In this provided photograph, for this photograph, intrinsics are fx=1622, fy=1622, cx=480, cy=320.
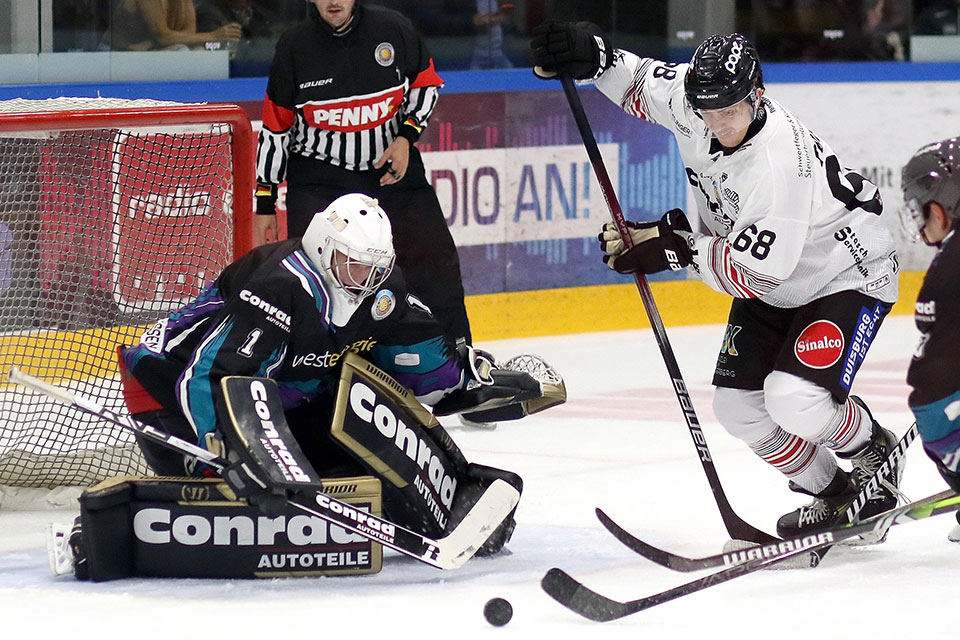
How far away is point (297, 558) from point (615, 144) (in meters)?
3.82

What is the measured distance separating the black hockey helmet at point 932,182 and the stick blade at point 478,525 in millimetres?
906

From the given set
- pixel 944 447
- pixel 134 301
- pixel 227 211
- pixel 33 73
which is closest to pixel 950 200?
pixel 944 447

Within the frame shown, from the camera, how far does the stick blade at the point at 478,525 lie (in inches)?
117

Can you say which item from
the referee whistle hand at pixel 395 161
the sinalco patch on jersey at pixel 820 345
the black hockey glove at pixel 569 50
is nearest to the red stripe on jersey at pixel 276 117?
the referee whistle hand at pixel 395 161

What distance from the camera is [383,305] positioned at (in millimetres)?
3082

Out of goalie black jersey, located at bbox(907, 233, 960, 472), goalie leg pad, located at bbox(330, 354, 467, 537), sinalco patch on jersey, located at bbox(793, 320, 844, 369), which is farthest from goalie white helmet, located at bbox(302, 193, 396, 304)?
goalie black jersey, located at bbox(907, 233, 960, 472)

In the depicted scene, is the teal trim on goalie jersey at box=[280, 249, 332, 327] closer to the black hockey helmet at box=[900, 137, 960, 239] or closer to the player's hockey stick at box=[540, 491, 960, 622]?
the player's hockey stick at box=[540, 491, 960, 622]

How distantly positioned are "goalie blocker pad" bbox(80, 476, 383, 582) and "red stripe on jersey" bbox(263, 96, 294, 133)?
1.58 metres

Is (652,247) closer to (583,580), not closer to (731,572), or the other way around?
(583,580)

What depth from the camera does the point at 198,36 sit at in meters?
5.79

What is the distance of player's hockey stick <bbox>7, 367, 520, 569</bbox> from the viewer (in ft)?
9.21

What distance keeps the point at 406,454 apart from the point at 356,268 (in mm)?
373

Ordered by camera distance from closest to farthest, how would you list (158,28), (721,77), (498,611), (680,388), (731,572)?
1. (498,611)
2. (731,572)
3. (721,77)
4. (680,388)
5. (158,28)

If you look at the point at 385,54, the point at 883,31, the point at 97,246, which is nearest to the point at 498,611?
the point at 97,246
